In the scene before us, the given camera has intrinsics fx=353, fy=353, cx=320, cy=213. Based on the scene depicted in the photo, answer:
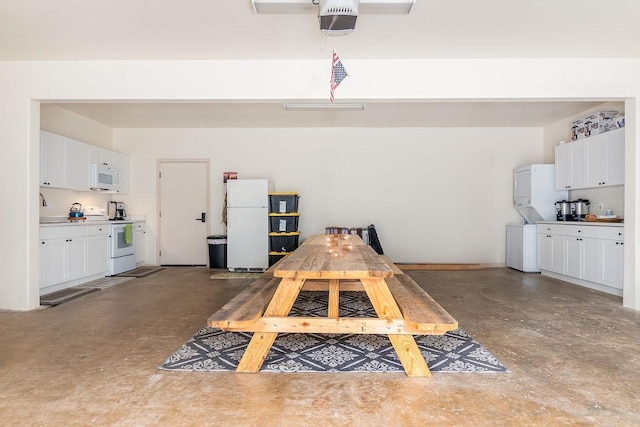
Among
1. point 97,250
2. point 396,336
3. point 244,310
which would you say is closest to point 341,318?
point 396,336

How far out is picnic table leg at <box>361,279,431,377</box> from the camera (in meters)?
2.23

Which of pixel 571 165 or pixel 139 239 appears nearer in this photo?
pixel 571 165

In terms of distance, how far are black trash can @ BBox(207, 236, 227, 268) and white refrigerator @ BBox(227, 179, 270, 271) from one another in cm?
40

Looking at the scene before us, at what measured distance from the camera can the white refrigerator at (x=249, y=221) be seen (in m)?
6.29

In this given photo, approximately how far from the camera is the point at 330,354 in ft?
8.53

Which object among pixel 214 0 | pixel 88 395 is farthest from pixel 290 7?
pixel 88 395

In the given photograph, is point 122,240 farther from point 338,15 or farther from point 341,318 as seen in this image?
point 338,15

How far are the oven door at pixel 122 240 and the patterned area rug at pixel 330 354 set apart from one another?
12.0ft

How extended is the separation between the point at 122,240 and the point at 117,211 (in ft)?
2.67

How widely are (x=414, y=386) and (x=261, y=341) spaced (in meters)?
1.01

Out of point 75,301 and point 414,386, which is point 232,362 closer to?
point 414,386

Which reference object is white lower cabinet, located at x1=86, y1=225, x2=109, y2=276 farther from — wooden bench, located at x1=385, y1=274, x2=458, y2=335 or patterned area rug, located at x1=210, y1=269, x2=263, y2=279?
wooden bench, located at x1=385, y1=274, x2=458, y2=335

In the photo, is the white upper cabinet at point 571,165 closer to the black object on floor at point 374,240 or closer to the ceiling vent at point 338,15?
the black object on floor at point 374,240

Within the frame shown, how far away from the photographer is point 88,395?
2.04 metres
